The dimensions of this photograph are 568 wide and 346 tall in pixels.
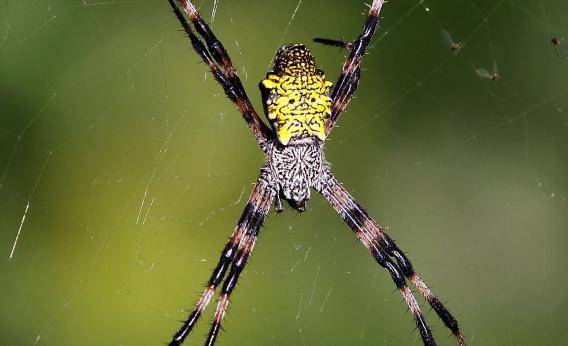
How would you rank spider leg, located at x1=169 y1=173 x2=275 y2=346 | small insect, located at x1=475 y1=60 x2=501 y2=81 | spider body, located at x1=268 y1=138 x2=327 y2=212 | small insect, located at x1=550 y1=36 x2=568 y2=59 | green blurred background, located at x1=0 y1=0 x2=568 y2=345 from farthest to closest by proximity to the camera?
small insect, located at x1=550 y1=36 x2=568 y2=59
small insect, located at x1=475 y1=60 x2=501 y2=81
green blurred background, located at x1=0 y1=0 x2=568 y2=345
spider body, located at x1=268 y1=138 x2=327 y2=212
spider leg, located at x1=169 y1=173 x2=275 y2=346

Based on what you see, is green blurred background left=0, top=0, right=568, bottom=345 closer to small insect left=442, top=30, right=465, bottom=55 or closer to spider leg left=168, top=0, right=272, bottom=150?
small insect left=442, top=30, right=465, bottom=55

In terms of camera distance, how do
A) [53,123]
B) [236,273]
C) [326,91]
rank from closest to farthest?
[326,91]
[236,273]
[53,123]

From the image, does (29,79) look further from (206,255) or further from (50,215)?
(206,255)

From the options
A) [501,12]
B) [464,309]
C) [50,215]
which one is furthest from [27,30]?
[501,12]

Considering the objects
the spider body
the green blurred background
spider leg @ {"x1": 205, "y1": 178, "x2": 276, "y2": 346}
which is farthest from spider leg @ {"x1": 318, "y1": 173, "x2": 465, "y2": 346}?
spider leg @ {"x1": 205, "y1": 178, "x2": 276, "y2": 346}

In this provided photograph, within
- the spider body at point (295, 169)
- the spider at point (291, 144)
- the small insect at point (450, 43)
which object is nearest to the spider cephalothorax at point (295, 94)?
the spider at point (291, 144)

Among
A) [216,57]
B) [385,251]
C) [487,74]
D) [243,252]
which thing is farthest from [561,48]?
[216,57]

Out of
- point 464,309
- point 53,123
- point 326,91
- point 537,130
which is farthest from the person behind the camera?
point 537,130

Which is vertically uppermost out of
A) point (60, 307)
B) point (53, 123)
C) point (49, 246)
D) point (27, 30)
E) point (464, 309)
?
point (27, 30)
